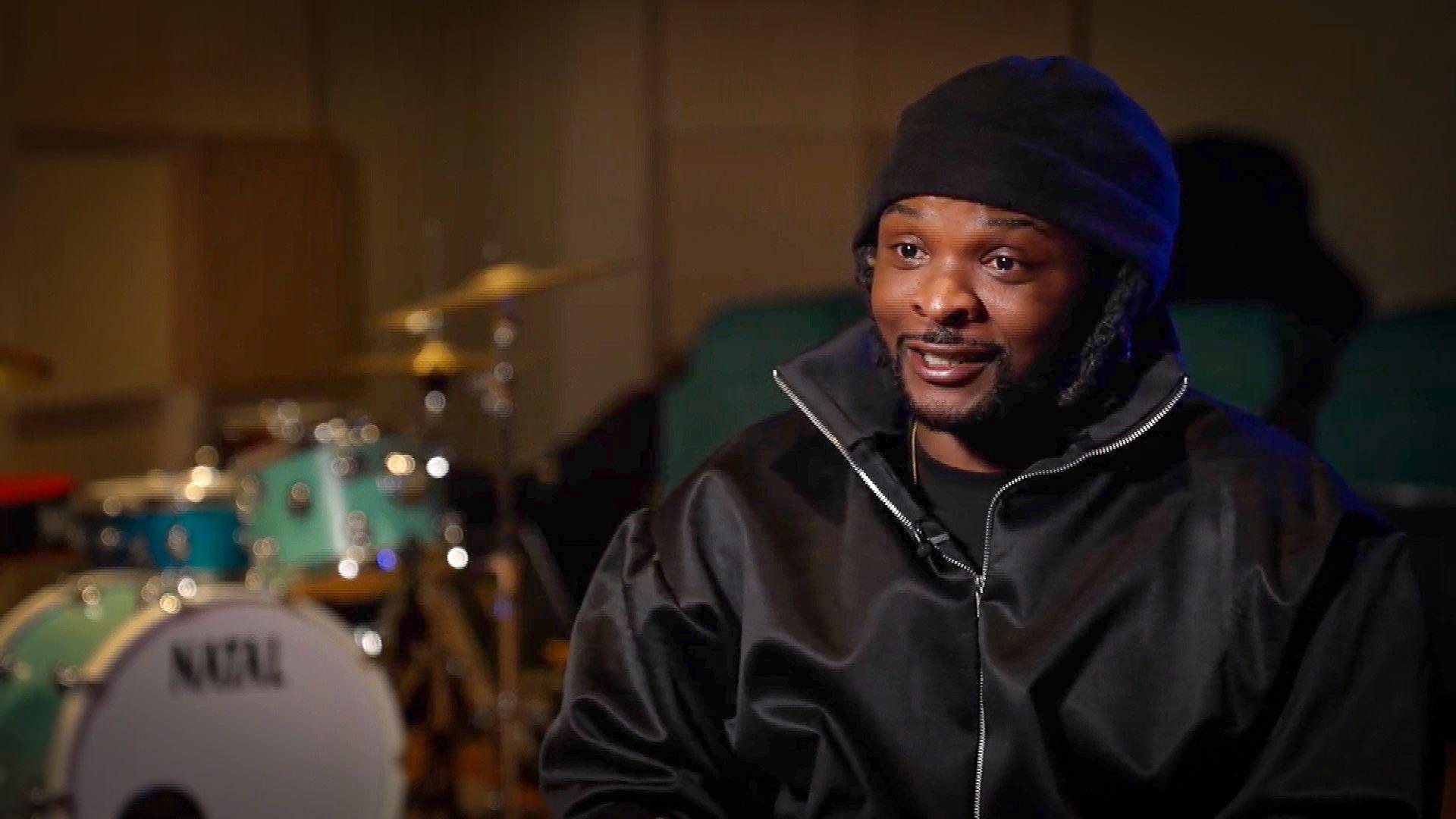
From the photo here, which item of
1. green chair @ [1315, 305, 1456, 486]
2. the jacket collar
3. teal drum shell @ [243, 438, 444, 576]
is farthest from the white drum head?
green chair @ [1315, 305, 1456, 486]

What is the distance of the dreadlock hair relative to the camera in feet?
5.83

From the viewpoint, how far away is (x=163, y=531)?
12.0 ft

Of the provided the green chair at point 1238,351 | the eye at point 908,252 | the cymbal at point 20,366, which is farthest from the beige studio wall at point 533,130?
the eye at point 908,252

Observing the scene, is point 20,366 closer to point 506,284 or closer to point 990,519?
point 506,284

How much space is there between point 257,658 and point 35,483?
22.3 inches

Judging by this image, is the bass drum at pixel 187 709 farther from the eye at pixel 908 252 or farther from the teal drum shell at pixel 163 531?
the eye at pixel 908 252

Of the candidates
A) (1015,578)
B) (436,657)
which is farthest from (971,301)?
(436,657)

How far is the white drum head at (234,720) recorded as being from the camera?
332 cm

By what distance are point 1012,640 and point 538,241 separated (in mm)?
4431

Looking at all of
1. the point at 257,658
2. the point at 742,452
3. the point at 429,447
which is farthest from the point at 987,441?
the point at 429,447

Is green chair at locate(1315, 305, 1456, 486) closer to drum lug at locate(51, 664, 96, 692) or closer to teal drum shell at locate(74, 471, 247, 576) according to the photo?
teal drum shell at locate(74, 471, 247, 576)

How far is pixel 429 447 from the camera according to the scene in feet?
13.2

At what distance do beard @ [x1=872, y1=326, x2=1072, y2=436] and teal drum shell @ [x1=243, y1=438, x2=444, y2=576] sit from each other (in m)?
2.29

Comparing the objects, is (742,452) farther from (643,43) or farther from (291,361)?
(291,361)
